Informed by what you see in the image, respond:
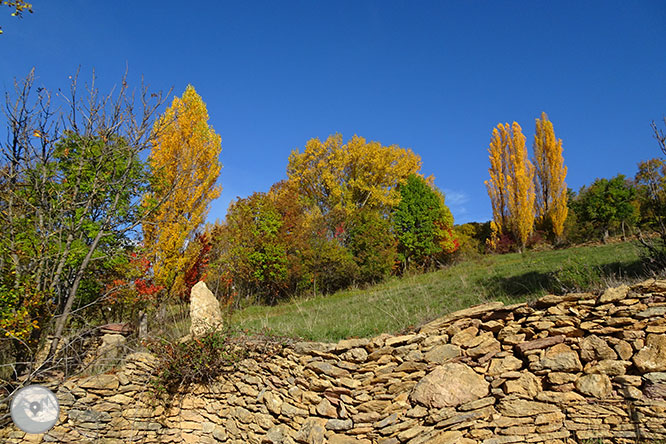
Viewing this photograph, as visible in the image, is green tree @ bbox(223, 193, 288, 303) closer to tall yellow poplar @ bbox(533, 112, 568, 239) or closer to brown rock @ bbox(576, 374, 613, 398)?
brown rock @ bbox(576, 374, 613, 398)

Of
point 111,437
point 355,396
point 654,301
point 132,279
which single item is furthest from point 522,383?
point 132,279

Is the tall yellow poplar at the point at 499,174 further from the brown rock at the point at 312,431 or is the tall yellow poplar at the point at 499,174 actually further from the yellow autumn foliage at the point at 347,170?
the brown rock at the point at 312,431

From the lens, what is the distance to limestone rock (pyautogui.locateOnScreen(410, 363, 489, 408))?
157 inches

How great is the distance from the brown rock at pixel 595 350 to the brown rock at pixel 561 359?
0.09 meters

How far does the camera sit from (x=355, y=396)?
468 cm

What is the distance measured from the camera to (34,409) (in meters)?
4.40

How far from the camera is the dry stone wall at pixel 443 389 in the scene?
3455 millimetres

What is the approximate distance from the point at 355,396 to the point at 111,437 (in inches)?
166

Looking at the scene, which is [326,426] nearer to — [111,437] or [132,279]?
[111,437]

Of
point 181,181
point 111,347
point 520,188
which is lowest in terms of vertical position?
point 111,347

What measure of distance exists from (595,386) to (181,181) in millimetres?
10729

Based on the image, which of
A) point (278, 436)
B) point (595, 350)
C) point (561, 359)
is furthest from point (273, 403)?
point (595, 350)

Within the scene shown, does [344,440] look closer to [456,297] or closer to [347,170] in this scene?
[456,297]

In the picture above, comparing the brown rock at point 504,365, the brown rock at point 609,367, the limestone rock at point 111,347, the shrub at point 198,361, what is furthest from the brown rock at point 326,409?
the limestone rock at point 111,347
